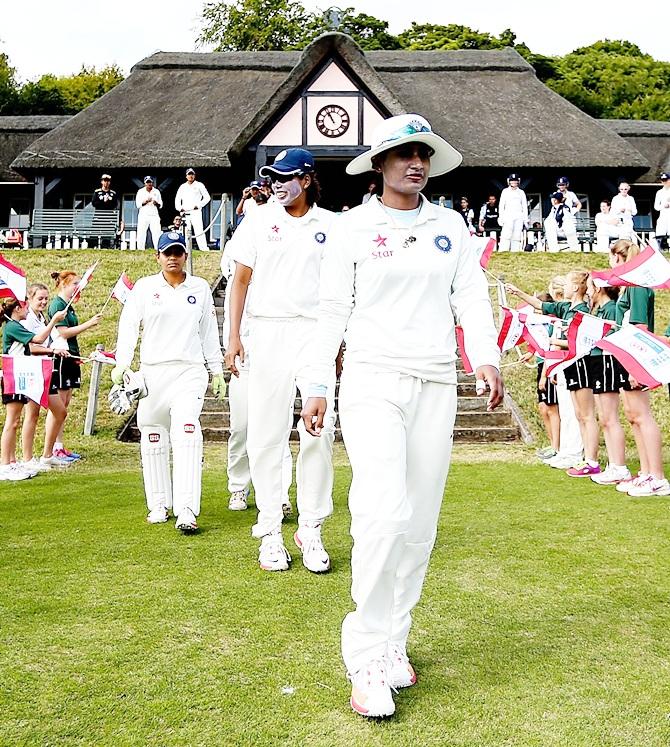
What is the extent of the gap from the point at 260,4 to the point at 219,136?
32.8m

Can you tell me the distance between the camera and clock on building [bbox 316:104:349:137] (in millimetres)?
27047

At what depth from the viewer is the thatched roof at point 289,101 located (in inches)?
1059

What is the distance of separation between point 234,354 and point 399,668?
8.91ft

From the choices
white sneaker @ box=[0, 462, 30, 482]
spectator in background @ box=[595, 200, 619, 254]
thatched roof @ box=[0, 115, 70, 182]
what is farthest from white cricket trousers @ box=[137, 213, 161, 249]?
thatched roof @ box=[0, 115, 70, 182]

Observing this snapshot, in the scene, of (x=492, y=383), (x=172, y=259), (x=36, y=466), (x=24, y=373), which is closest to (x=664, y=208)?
(x=36, y=466)

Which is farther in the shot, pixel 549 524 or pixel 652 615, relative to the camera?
pixel 549 524

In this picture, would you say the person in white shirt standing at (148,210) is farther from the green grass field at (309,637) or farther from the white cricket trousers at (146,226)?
the green grass field at (309,637)

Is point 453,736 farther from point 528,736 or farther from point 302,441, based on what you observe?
point 302,441

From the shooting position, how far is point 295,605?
465 cm

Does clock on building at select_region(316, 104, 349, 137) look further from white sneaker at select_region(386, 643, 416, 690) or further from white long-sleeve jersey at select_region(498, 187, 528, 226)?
white sneaker at select_region(386, 643, 416, 690)

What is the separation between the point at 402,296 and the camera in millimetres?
3703

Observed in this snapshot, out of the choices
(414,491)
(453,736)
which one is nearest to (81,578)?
(414,491)

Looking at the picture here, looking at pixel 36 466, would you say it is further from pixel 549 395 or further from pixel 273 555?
pixel 549 395

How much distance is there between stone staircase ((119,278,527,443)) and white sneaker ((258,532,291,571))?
6424 mm
